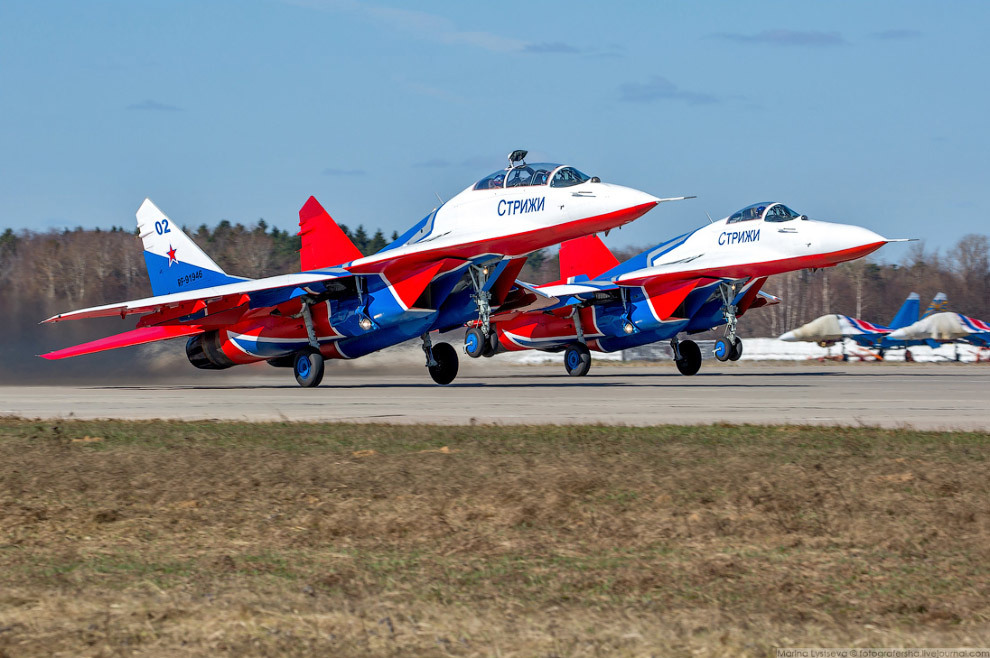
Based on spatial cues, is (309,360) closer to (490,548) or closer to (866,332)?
(490,548)

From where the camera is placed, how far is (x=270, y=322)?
78.8 ft

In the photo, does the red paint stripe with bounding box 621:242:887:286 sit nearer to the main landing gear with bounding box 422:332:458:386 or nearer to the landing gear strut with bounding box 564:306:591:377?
the landing gear strut with bounding box 564:306:591:377

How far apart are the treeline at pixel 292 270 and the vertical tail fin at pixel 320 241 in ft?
33.0

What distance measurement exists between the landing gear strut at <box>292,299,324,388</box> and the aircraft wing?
2.00ft

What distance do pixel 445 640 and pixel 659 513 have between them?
119 inches

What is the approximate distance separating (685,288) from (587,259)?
550 cm

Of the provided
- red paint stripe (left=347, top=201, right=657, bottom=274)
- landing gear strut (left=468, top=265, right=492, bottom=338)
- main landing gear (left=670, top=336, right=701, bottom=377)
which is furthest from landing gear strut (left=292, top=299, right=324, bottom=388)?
main landing gear (left=670, top=336, right=701, bottom=377)

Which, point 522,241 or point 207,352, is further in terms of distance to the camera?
point 207,352

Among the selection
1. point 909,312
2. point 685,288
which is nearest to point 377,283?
point 685,288

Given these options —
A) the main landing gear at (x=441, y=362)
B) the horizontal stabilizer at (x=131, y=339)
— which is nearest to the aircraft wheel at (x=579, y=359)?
the main landing gear at (x=441, y=362)

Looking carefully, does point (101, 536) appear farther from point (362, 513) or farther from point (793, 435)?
point (793, 435)

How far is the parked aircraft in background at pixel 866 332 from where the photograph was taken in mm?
54500

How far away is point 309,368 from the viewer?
77.6ft

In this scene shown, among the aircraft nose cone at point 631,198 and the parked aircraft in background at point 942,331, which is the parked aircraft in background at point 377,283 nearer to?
the aircraft nose cone at point 631,198
